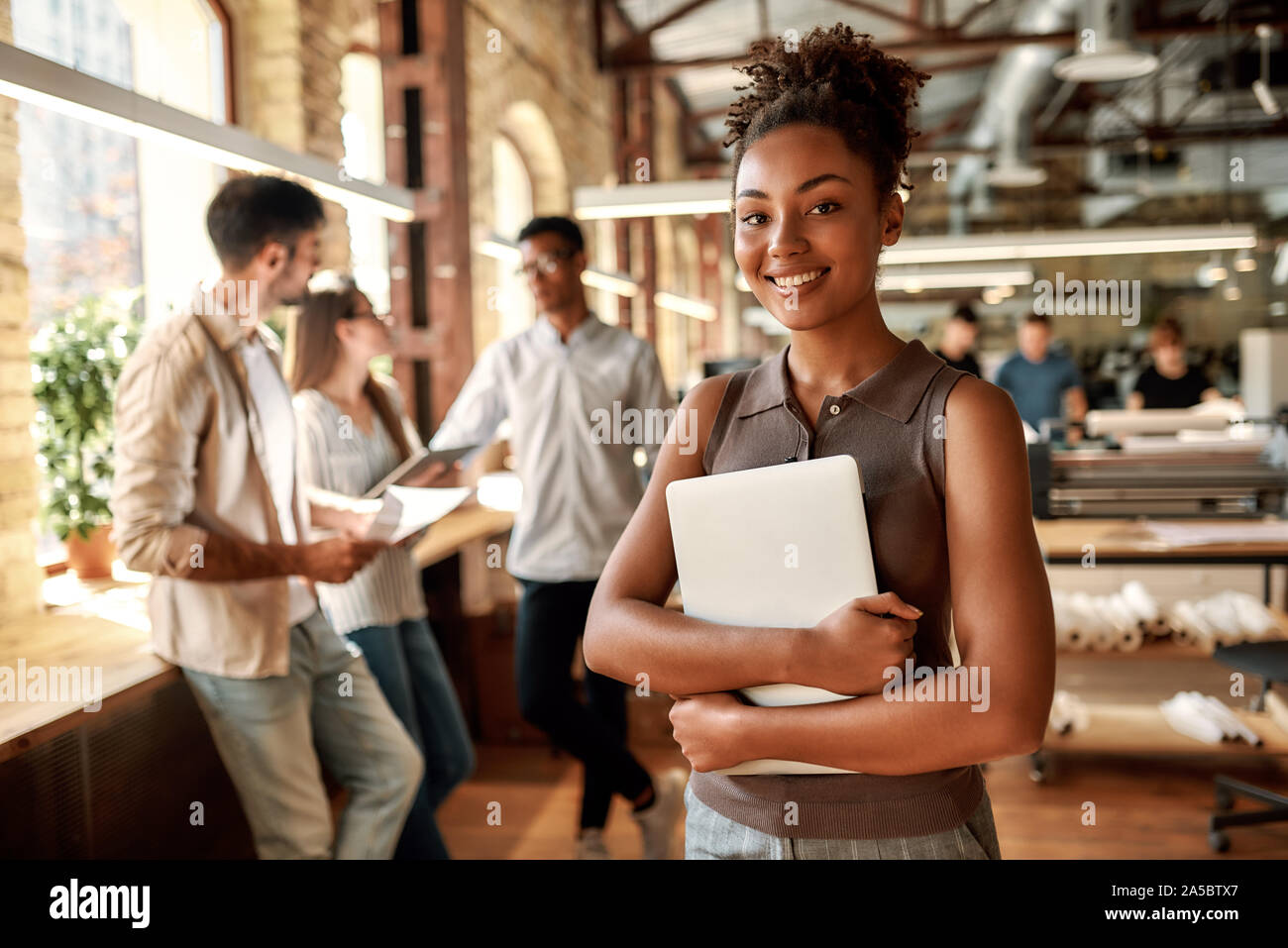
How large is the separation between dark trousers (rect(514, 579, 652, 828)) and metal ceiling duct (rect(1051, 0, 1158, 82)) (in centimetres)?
413

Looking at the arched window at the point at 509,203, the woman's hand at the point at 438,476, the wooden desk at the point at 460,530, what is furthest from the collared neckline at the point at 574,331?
the arched window at the point at 509,203

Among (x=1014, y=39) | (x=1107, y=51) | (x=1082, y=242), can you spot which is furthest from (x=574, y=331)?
(x=1014, y=39)

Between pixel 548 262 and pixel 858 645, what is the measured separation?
2257 mm

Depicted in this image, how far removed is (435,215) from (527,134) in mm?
4376

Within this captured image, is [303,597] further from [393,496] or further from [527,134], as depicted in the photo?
[527,134]

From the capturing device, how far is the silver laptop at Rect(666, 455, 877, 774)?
3.42 ft

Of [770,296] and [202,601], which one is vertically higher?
[770,296]

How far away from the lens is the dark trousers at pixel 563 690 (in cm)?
301

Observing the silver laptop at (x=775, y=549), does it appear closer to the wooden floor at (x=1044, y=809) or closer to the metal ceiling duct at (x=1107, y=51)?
the wooden floor at (x=1044, y=809)

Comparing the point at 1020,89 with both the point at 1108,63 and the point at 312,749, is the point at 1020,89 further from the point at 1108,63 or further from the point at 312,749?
the point at 312,749

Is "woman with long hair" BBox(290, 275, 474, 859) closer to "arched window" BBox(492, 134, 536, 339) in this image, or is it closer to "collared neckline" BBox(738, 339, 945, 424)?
"collared neckline" BBox(738, 339, 945, 424)

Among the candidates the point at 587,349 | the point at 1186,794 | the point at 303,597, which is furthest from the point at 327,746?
the point at 1186,794

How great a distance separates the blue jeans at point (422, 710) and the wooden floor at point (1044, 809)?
520 millimetres
